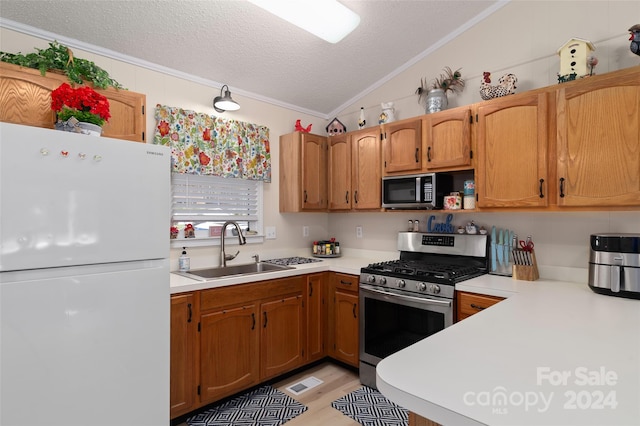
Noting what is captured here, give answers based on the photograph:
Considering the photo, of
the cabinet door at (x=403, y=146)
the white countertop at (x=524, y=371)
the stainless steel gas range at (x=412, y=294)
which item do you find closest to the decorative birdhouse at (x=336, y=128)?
the cabinet door at (x=403, y=146)

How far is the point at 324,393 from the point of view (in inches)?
103

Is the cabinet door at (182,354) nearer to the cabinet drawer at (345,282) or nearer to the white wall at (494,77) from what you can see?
the white wall at (494,77)

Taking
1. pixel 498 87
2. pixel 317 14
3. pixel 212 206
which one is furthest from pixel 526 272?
pixel 212 206

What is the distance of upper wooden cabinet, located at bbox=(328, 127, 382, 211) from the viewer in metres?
3.14

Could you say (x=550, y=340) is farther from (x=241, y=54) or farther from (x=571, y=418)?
(x=241, y=54)

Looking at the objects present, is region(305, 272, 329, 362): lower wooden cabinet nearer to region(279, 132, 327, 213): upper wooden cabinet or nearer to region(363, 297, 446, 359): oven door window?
region(363, 297, 446, 359): oven door window

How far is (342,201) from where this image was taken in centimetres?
341

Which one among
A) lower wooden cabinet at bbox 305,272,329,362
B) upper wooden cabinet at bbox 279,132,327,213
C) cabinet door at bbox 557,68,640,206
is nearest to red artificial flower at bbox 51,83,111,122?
upper wooden cabinet at bbox 279,132,327,213

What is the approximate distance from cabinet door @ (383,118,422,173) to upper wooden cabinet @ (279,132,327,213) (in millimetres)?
735

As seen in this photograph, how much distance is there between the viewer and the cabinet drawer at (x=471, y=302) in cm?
212

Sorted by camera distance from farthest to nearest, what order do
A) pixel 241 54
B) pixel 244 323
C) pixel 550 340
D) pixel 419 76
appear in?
pixel 419 76, pixel 241 54, pixel 244 323, pixel 550 340

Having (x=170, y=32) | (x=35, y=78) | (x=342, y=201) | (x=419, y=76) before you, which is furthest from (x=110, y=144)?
(x=419, y=76)

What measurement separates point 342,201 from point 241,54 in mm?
1561

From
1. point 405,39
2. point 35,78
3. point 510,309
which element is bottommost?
point 510,309
